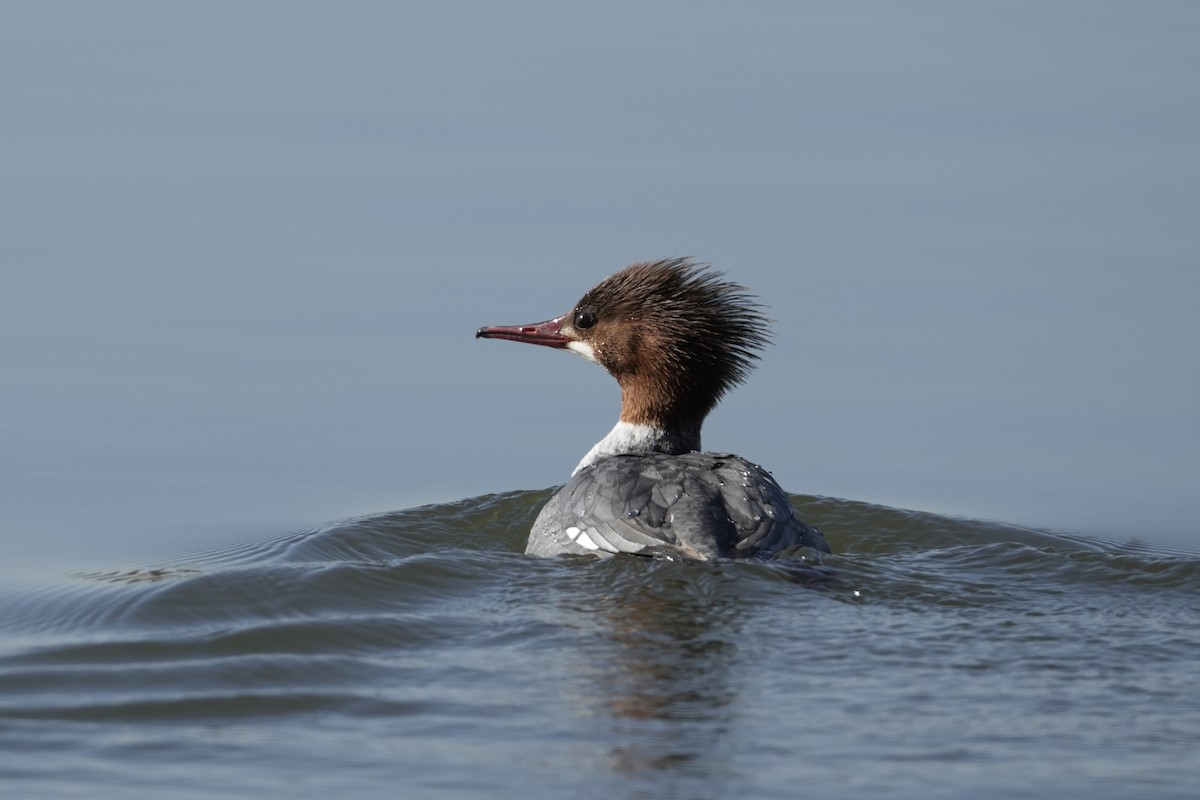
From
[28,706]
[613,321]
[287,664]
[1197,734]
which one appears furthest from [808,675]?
[613,321]

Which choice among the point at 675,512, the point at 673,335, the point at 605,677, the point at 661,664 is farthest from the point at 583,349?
the point at 605,677

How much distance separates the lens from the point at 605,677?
729 centimetres

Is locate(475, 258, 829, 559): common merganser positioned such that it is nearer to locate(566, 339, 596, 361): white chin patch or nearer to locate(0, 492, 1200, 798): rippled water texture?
locate(566, 339, 596, 361): white chin patch

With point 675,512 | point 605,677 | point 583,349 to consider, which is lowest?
point 605,677

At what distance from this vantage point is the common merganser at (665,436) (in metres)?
9.03

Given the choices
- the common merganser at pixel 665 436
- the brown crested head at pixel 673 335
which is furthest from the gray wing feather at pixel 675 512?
the brown crested head at pixel 673 335

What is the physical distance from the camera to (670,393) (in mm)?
10734

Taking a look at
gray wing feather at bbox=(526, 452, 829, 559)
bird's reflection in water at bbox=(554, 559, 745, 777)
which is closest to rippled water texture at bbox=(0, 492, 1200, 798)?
bird's reflection in water at bbox=(554, 559, 745, 777)

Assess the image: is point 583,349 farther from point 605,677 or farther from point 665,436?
point 605,677

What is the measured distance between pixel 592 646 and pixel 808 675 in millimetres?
1028

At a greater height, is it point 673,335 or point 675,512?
point 673,335

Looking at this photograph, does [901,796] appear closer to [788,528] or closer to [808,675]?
[808,675]

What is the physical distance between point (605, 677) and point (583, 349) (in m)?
4.13

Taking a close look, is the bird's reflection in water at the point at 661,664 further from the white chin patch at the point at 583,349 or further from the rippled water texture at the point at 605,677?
the white chin patch at the point at 583,349
